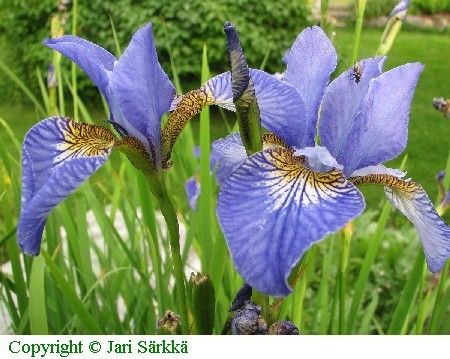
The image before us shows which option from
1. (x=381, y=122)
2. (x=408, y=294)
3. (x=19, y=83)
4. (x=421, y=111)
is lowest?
(x=421, y=111)

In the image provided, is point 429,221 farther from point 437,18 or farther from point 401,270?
point 437,18

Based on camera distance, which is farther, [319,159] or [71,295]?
[71,295]

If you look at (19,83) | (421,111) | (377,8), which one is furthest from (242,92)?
(377,8)

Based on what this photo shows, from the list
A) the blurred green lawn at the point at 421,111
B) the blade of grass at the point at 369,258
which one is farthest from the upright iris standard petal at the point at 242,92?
the blurred green lawn at the point at 421,111

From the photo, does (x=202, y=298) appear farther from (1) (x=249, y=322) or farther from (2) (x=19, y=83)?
(2) (x=19, y=83)
